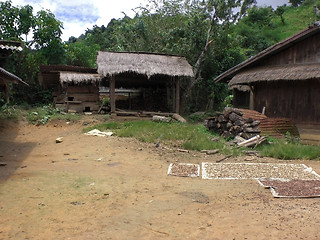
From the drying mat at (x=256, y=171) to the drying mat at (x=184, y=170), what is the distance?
0.18 metres

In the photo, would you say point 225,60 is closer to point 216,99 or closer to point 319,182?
point 216,99

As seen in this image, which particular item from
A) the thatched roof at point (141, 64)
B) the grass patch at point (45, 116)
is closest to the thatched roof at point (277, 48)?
the thatched roof at point (141, 64)

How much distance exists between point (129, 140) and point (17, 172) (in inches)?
173

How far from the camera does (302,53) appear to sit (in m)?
11.2

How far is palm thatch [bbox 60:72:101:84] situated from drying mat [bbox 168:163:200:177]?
984cm

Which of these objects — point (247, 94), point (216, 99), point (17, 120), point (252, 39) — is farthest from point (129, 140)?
point (252, 39)

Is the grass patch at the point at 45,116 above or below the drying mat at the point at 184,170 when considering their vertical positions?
above

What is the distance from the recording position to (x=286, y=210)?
426cm

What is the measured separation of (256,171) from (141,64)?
9.63 meters

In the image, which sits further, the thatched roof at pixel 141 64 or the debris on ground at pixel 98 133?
the thatched roof at pixel 141 64

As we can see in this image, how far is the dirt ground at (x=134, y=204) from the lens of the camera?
371 centimetres

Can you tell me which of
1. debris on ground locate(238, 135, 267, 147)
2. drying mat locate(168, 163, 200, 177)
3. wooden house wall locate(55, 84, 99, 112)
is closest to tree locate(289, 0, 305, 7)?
wooden house wall locate(55, 84, 99, 112)

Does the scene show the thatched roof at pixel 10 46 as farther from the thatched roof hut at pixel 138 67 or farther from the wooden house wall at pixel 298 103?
the wooden house wall at pixel 298 103

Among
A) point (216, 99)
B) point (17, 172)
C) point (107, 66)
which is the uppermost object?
point (107, 66)
